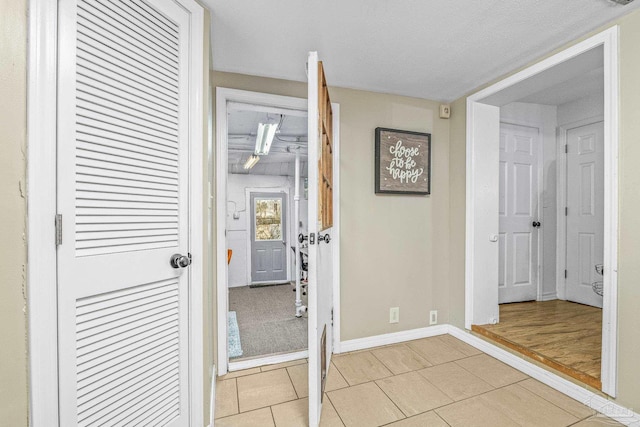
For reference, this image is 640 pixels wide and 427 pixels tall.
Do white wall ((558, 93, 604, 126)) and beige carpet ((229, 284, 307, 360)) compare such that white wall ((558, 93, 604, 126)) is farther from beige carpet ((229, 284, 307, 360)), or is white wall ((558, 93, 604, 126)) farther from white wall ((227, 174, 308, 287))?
white wall ((227, 174, 308, 287))

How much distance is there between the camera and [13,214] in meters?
0.79

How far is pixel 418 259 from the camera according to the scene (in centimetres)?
267

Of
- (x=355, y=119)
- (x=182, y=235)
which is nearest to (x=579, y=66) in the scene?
(x=355, y=119)

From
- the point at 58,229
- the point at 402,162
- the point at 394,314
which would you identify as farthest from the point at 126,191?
the point at 394,314

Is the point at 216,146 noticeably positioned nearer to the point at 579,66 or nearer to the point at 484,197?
the point at 484,197

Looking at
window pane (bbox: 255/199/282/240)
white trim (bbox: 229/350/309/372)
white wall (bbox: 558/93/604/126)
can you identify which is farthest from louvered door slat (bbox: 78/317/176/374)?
window pane (bbox: 255/199/282/240)

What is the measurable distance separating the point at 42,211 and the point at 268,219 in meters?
5.14

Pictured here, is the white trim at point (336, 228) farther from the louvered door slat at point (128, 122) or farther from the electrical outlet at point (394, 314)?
the louvered door slat at point (128, 122)

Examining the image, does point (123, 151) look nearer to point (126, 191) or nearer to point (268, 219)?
point (126, 191)

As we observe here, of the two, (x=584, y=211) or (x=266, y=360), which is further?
(x=584, y=211)

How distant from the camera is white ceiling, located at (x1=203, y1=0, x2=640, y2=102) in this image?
4.90 ft

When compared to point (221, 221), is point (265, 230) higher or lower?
lower

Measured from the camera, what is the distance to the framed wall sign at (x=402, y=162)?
2490 millimetres

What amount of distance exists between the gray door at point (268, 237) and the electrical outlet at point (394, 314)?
3.65 m
